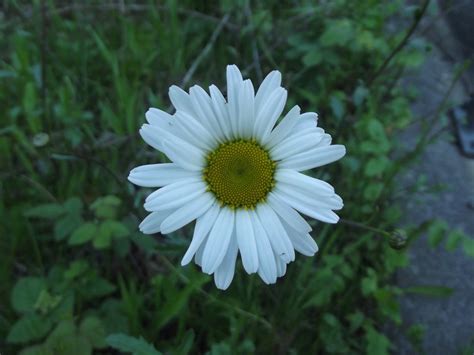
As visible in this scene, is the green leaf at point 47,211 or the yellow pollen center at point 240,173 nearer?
the yellow pollen center at point 240,173

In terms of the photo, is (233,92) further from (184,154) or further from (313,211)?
(313,211)

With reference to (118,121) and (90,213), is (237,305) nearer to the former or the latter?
(90,213)

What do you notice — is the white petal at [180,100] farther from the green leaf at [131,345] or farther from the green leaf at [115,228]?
the green leaf at [115,228]

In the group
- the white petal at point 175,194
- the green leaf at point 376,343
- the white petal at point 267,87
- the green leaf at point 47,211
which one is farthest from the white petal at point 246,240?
the green leaf at point 47,211

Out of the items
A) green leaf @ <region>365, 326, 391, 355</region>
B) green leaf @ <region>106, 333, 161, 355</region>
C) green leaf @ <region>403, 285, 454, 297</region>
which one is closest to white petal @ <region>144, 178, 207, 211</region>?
green leaf @ <region>106, 333, 161, 355</region>

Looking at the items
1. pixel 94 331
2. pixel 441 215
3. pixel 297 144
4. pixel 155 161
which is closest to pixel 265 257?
pixel 297 144

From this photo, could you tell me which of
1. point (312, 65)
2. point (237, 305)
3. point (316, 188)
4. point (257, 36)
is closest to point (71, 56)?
point (257, 36)

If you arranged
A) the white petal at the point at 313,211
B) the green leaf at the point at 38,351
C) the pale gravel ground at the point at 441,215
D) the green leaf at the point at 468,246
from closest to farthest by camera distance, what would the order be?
the white petal at the point at 313,211, the green leaf at the point at 38,351, the green leaf at the point at 468,246, the pale gravel ground at the point at 441,215
